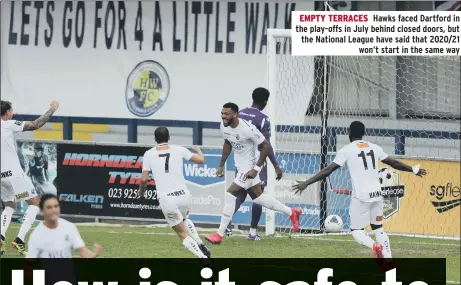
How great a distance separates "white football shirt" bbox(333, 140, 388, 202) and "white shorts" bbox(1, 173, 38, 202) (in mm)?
4614

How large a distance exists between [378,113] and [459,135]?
6.06 feet

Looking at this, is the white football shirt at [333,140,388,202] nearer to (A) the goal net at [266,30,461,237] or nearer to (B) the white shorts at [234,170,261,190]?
(B) the white shorts at [234,170,261,190]

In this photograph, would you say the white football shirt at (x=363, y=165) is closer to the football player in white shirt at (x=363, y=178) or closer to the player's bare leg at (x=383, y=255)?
the football player in white shirt at (x=363, y=178)

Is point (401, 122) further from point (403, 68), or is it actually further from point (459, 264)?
point (459, 264)

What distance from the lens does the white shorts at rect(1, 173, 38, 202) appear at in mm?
18875

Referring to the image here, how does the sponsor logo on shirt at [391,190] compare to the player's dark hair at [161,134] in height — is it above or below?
below

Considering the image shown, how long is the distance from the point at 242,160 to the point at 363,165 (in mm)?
3045

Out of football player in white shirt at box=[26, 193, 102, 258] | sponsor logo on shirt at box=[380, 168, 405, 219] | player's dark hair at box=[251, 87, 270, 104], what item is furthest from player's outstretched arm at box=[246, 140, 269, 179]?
football player in white shirt at box=[26, 193, 102, 258]

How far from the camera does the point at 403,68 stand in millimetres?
25938

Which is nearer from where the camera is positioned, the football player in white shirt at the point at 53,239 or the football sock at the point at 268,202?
the football player in white shirt at the point at 53,239

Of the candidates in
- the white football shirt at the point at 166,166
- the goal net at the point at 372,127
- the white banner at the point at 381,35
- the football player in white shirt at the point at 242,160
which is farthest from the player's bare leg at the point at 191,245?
the white banner at the point at 381,35

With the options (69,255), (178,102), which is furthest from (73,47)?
(69,255)

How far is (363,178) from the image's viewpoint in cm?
1697

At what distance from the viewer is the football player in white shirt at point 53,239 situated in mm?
12688
